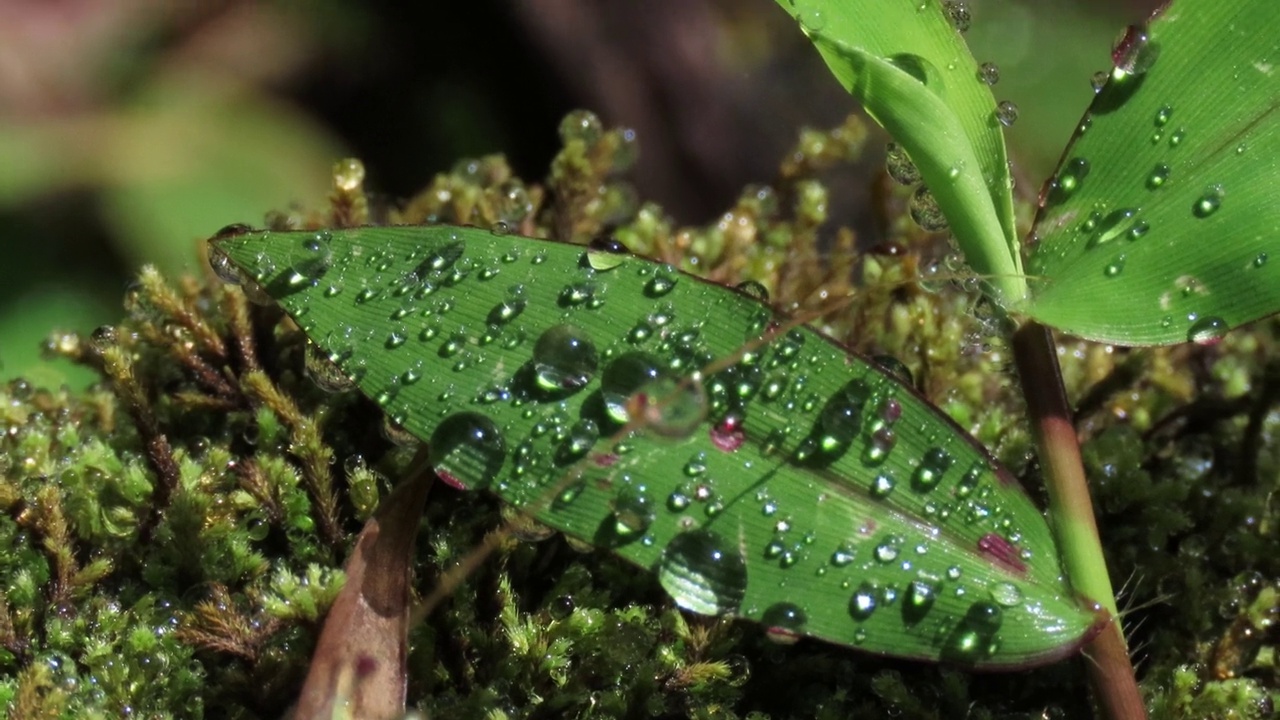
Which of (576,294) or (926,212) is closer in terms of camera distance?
(576,294)

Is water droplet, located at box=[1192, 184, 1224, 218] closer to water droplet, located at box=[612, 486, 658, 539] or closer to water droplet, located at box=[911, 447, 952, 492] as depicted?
water droplet, located at box=[911, 447, 952, 492]

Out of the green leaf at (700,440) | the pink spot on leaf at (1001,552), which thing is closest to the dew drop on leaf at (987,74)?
the green leaf at (700,440)

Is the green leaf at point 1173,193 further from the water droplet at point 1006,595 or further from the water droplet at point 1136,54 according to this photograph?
the water droplet at point 1006,595

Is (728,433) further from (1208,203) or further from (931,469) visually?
(1208,203)

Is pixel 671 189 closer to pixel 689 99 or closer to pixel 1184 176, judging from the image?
pixel 689 99

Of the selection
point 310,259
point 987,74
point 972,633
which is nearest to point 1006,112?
point 987,74

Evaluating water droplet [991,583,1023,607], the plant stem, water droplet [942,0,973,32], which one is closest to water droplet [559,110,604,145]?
water droplet [942,0,973,32]
